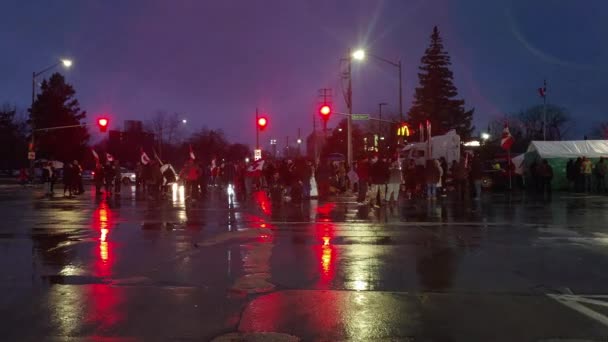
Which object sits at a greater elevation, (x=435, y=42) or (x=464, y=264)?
(x=435, y=42)

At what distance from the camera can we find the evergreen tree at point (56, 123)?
80.0 m

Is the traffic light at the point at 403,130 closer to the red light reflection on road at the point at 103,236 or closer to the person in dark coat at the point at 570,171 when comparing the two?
the person in dark coat at the point at 570,171

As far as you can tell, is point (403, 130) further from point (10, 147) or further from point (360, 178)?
point (10, 147)

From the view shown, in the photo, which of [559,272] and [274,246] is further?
[274,246]

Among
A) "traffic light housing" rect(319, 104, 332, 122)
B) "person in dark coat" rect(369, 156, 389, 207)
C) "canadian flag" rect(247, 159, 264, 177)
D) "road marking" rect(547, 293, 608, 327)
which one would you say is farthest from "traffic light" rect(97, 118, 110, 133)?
"road marking" rect(547, 293, 608, 327)

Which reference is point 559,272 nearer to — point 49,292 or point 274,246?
point 274,246

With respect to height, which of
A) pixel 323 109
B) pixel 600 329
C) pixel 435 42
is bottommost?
pixel 600 329

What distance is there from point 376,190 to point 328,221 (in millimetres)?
4913

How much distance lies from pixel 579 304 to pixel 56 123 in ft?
272

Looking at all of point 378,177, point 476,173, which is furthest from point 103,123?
point 476,173

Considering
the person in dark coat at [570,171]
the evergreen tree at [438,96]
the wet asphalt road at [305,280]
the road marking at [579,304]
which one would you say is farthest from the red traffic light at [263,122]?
the evergreen tree at [438,96]

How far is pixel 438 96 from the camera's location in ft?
226

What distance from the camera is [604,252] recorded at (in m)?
10.6

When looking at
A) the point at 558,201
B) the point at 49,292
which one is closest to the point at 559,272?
the point at 49,292
